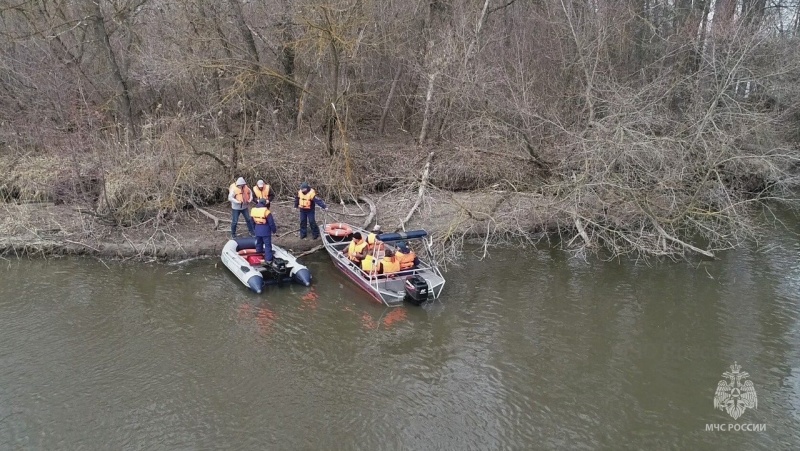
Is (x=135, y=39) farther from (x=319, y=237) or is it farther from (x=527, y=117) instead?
(x=527, y=117)

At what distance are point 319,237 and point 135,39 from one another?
9867mm

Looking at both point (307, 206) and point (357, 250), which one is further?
point (307, 206)

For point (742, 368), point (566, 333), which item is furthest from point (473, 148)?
point (742, 368)

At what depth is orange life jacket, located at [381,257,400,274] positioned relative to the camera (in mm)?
10852

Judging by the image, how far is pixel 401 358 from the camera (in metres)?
9.06

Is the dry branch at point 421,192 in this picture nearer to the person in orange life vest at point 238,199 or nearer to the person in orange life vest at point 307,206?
the person in orange life vest at point 307,206

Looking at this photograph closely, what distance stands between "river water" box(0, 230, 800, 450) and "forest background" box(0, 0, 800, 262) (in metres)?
1.79

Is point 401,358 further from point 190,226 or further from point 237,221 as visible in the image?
point 190,226

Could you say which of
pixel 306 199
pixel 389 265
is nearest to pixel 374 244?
pixel 389 265

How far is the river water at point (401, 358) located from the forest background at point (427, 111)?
179 centimetres

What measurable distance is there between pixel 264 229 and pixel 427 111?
26.7ft

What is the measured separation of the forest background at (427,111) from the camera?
1317 centimetres

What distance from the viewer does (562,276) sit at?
12.2 meters

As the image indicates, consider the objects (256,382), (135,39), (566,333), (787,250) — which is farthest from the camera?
(135,39)
